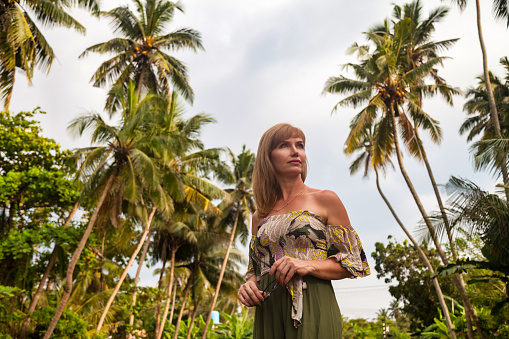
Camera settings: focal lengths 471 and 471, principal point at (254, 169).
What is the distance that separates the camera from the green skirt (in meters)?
1.48

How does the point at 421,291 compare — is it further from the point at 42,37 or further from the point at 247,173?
the point at 42,37

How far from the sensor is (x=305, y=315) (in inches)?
58.7

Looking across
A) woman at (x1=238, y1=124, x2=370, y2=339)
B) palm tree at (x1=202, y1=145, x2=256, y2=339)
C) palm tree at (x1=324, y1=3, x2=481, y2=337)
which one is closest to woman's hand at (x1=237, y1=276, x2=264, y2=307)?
woman at (x1=238, y1=124, x2=370, y2=339)

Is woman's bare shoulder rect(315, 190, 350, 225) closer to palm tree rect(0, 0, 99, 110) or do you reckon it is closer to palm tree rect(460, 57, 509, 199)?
palm tree rect(0, 0, 99, 110)

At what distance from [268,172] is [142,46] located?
20.6 metres

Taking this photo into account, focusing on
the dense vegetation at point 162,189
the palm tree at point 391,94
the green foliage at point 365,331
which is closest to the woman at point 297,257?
the dense vegetation at point 162,189

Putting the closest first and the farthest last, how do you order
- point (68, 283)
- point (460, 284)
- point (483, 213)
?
point (483, 213) → point (68, 283) → point (460, 284)

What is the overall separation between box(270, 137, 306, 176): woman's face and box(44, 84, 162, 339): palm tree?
12.8m

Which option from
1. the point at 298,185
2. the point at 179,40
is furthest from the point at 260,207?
the point at 179,40

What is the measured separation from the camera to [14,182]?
13.8 meters

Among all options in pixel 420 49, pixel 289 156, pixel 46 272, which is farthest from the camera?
pixel 420 49

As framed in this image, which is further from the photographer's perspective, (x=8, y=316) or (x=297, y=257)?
(x=8, y=316)

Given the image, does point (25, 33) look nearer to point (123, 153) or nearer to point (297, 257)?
point (123, 153)

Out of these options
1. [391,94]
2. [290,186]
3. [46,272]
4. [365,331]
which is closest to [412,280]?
[365,331]
